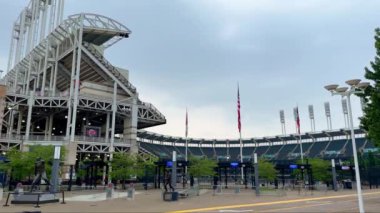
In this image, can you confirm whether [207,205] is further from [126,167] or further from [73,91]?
[73,91]

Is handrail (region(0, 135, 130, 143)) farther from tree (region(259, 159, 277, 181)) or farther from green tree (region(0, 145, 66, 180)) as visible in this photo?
tree (region(259, 159, 277, 181))

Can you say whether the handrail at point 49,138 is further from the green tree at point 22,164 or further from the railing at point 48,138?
the green tree at point 22,164

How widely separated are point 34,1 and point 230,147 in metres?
83.8

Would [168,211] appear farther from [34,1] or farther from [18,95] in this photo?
[34,1]

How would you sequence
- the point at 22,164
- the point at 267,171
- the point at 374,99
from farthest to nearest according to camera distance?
1. the point at 267,171
2. the point at 22,164
3. the point at 374,99

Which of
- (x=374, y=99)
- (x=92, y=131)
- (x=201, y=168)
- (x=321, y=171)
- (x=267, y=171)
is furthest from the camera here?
(x=92, y=131)

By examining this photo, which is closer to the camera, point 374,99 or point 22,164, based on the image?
point 374,99

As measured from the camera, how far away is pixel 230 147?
Answer: 5012 inches

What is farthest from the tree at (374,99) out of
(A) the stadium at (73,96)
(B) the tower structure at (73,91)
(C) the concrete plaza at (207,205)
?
(B) the tower structure at (73,91)

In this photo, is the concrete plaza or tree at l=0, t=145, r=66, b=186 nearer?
the concrete plaza

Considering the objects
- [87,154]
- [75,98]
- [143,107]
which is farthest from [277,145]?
[75,98]

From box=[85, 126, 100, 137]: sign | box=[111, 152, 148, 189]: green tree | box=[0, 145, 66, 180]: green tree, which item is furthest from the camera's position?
box=[85, 126, 100, 137]: sign

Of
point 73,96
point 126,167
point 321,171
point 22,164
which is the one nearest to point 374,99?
point 126,167

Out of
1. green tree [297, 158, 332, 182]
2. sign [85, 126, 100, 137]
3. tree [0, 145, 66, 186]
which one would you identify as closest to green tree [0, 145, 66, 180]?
tree [0, 145, 66, 186]
